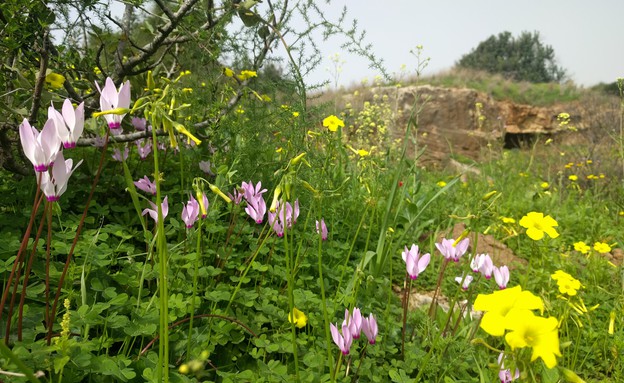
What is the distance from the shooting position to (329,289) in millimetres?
2137

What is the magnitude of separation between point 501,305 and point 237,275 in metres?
1.33

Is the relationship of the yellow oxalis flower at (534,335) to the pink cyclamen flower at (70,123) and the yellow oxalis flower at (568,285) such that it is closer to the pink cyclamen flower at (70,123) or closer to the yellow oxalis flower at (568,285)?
the pink cyclamen flower at (70,123)

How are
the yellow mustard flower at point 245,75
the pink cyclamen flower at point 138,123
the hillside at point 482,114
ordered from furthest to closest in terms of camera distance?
the hillside at point 482,114, the yellow mustard flower at point 245,75, the pink cyclamen flower at point 138,123

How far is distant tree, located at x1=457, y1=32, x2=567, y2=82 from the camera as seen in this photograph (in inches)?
1389

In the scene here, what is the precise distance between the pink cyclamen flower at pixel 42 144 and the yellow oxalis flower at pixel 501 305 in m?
0.96

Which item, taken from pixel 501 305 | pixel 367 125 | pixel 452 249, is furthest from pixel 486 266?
pixel 367 125

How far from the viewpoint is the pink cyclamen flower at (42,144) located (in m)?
0.93

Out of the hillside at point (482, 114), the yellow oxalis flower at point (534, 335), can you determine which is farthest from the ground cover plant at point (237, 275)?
the hillside at point (482, 114)

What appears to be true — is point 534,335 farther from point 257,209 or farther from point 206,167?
point 206,167

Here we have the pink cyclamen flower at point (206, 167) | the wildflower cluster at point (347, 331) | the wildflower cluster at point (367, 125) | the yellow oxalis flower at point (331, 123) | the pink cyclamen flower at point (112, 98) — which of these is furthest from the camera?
the wildflower cluster at point (367, 125)

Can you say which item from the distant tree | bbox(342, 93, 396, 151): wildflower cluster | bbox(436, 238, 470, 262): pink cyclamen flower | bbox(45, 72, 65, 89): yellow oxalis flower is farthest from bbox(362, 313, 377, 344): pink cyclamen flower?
the distant tree

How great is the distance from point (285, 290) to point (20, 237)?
1137 millimetres

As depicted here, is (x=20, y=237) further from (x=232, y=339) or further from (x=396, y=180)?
(x=396, y=180)

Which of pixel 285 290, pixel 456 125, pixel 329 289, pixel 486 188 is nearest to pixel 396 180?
pixel 329 289
